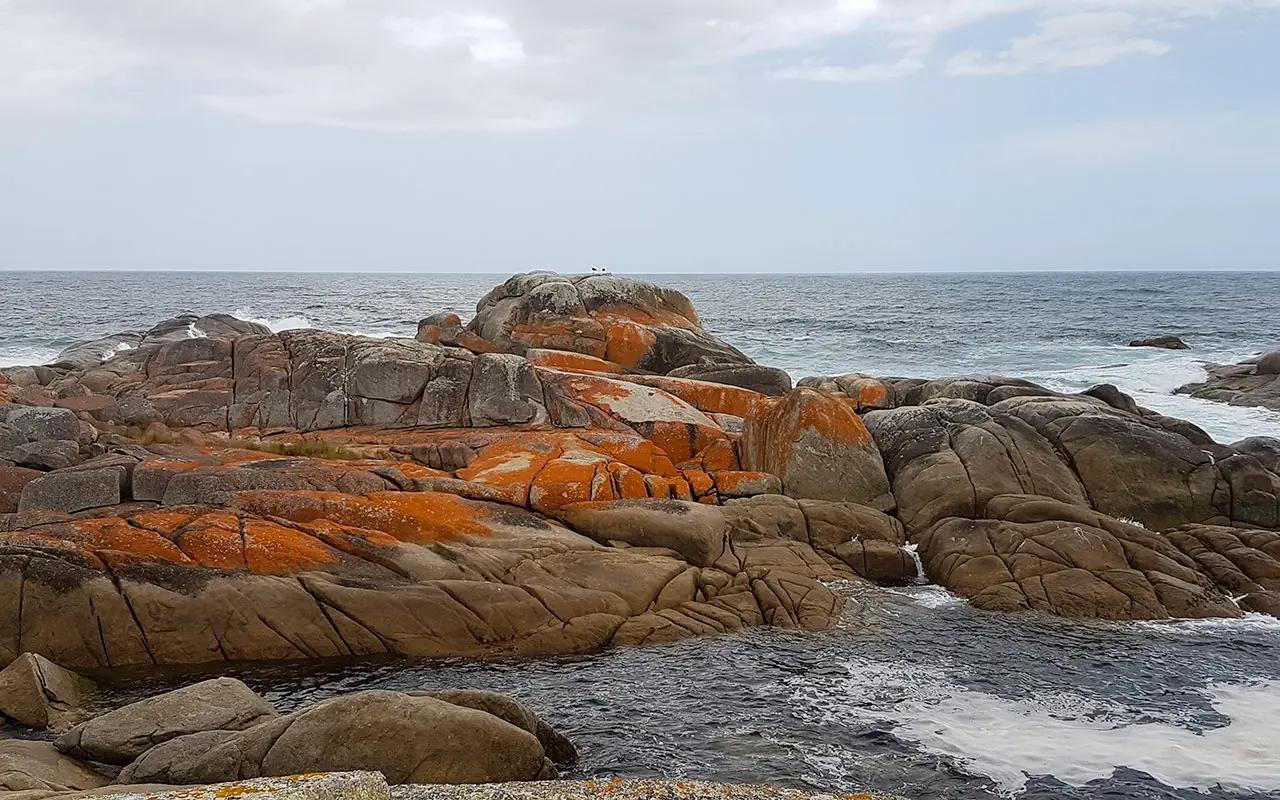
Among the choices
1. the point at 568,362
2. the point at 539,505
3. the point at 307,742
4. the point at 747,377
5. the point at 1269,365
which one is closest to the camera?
the point at 307,742

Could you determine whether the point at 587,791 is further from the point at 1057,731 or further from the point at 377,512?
the point at 377,512

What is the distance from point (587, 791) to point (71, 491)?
13704 millimetres

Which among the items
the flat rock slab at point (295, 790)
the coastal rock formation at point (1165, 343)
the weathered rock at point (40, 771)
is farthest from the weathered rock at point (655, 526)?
the coastal rock formation at point (1165, 343)

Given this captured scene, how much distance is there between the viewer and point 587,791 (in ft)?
22.7

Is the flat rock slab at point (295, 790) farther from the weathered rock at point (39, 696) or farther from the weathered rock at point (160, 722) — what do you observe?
the weathered rock at point (39, 696)

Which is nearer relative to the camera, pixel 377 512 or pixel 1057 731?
pixel 1057 731

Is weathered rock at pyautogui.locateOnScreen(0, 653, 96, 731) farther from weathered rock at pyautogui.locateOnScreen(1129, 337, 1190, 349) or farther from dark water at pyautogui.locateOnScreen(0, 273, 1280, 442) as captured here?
weathered rock at pyautogui.locateOnScreen(1129, 337, 1190, 349)

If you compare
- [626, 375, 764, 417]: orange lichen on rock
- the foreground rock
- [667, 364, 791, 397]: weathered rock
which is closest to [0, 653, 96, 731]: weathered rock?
the foreground rock

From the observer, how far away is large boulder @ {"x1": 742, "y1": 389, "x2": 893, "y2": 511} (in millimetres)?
20141

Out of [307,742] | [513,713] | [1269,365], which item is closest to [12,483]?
[307,742]

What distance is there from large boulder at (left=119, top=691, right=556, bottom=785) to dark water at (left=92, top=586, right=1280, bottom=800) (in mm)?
1717

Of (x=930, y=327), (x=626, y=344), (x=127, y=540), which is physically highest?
(x=626, y=344)

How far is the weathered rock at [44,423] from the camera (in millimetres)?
18281

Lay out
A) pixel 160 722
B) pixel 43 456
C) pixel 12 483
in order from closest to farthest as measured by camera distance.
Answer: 1. pixel 160 722
2. pixel 12 483
3. pixel 43 456
